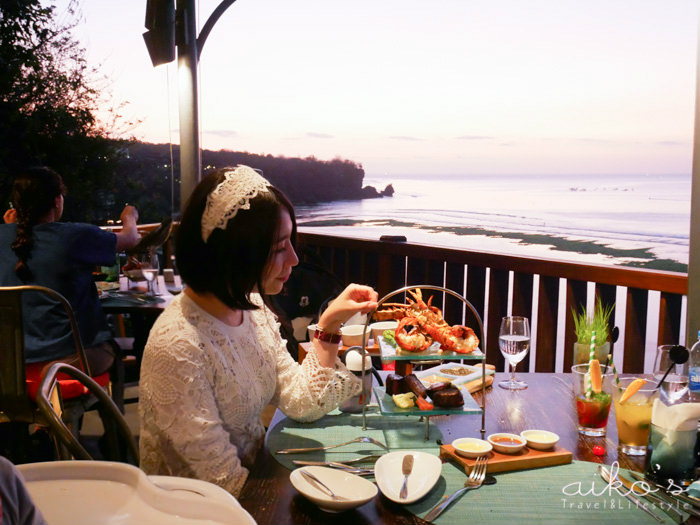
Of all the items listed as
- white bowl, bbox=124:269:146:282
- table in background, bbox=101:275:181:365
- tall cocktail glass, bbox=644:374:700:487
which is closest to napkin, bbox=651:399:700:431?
tall cocktail glass, bbox=644:374:700:487

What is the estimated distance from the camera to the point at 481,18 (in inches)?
171

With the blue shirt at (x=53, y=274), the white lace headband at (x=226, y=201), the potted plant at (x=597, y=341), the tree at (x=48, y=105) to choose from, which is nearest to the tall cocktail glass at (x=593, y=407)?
the potted plant at (x=597, y=341)

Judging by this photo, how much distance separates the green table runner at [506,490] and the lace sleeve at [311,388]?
0.06m

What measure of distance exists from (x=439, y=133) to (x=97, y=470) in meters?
4.33

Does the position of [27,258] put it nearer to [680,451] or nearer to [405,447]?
[405,447]

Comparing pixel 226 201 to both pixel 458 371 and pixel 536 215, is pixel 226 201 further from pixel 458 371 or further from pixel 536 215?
pixel 536 215

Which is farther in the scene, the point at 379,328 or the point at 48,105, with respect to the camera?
the point at 48,105

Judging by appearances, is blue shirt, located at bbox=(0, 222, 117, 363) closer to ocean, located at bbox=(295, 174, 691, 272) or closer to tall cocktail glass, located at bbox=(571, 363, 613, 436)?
ocean, located at bbox=(295, 174, 691, 272)

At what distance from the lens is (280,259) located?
1455 millimetres

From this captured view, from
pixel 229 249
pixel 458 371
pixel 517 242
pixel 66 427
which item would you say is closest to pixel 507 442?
pixel 458 371

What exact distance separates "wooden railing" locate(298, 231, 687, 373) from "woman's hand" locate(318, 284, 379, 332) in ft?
5.42

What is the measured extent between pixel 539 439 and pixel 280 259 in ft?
2.29

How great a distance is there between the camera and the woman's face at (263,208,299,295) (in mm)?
1441

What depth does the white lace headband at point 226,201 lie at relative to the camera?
1.36 m
